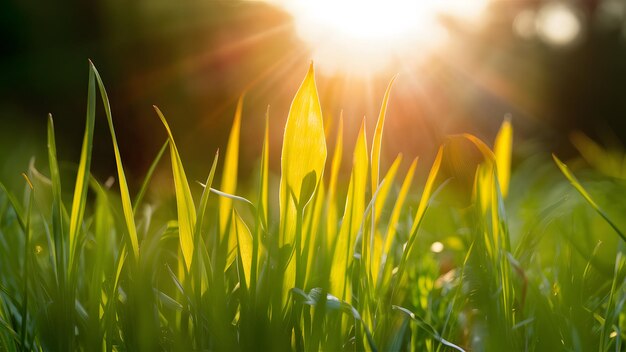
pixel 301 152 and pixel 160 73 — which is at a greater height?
pixel 301 152

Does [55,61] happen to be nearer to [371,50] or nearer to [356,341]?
[371,50]

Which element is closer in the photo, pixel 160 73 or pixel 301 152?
pixel 301 152

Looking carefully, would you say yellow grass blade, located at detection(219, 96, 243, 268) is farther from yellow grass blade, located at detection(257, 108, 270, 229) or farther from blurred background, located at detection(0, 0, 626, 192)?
blurred background, located at detection(0, 0, 626, 192)

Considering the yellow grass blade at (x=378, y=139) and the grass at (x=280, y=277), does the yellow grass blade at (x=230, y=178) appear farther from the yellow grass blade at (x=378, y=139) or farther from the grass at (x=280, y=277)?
the yellow grass blade at (x=378, y=139)

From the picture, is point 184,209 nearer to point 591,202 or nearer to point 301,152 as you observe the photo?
point 301,152

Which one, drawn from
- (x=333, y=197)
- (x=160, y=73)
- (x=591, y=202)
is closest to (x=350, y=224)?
(x=333, y=197)
